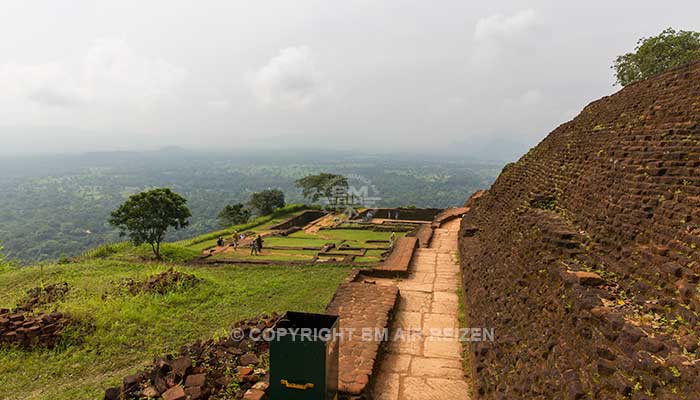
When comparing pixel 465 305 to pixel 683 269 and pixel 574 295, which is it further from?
pixel 683 269

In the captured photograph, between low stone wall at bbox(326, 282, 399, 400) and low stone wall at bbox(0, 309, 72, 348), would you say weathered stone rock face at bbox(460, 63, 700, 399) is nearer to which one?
low stone wall at bbox(326, 282, 399, 400)

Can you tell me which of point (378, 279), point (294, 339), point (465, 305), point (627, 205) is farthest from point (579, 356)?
point (378, 279)

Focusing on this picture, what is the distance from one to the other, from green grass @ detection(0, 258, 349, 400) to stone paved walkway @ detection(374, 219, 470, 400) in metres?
2.41

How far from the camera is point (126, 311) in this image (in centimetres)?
872

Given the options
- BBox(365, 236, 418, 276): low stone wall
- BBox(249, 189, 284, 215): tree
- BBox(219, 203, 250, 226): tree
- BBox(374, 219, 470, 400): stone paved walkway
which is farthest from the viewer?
BBox(249, 189, 284, 215): tree

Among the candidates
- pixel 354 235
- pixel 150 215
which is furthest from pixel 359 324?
pixel 354 235

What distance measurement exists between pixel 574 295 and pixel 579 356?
0.67 meters

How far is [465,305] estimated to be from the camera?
776 centimetres

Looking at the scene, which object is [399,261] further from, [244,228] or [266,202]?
[266,202]

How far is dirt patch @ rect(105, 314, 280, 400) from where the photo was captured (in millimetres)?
4910

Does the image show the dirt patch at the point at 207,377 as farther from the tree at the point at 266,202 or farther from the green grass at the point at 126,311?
the tree at the point at 266,202

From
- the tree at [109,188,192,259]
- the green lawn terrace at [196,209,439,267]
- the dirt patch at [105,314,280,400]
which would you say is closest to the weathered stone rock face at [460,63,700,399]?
the dirt patch at [105,314,280,400]

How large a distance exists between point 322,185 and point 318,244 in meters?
26.4

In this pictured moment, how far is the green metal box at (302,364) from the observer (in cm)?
399
